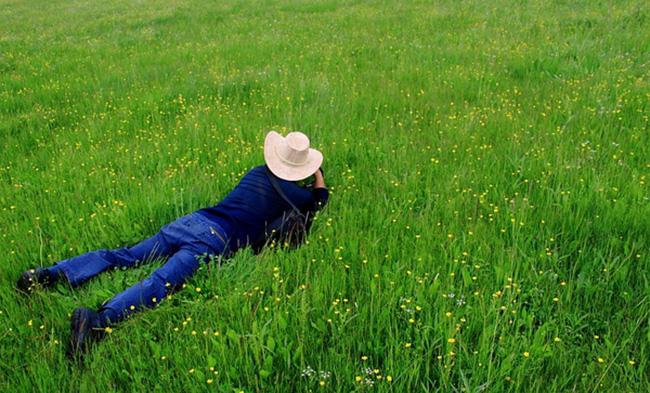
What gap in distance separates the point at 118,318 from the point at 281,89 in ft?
16.9

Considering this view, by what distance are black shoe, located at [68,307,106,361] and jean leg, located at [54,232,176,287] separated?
655mm

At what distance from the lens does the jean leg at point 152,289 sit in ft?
10.7

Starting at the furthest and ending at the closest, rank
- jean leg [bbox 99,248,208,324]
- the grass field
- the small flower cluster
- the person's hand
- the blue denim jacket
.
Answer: the person's hand, the blue denim jacket, jean leg [bbox 99,248,208,324], the grass field, the small flower cluster

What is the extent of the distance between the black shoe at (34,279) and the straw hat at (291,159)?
1.93 meters

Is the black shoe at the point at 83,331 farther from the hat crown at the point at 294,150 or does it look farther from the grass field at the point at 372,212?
the hat crown at the point at 294,150

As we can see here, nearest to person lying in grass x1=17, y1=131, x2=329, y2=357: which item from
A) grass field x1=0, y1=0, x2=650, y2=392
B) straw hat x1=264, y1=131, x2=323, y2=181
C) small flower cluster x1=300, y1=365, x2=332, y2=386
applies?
straw hat x1=264, y1=131, x2=323, y2=181

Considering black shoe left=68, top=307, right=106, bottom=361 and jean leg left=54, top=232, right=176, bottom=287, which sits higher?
jean leg left=54, top=232, right=176, bottom=287

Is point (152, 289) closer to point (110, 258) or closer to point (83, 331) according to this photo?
point (83, 331)

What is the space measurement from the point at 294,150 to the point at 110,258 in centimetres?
176

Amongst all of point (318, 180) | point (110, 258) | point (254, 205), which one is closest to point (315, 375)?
point (254, 205)

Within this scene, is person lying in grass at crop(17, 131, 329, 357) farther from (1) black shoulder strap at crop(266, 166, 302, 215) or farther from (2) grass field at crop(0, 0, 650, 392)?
(2) grass field at crop(0, 0, 650, 392)

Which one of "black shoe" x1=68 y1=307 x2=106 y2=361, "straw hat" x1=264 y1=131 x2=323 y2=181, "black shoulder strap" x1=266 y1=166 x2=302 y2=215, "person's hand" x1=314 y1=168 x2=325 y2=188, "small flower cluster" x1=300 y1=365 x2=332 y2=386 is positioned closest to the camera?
"small flower cluster" x1=300 y1=365 x2=332 y2=386

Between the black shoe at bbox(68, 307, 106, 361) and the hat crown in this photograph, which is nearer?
the black shoe at bbox(68, 307, 106, 361)

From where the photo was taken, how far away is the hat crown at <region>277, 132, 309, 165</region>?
175 inches
